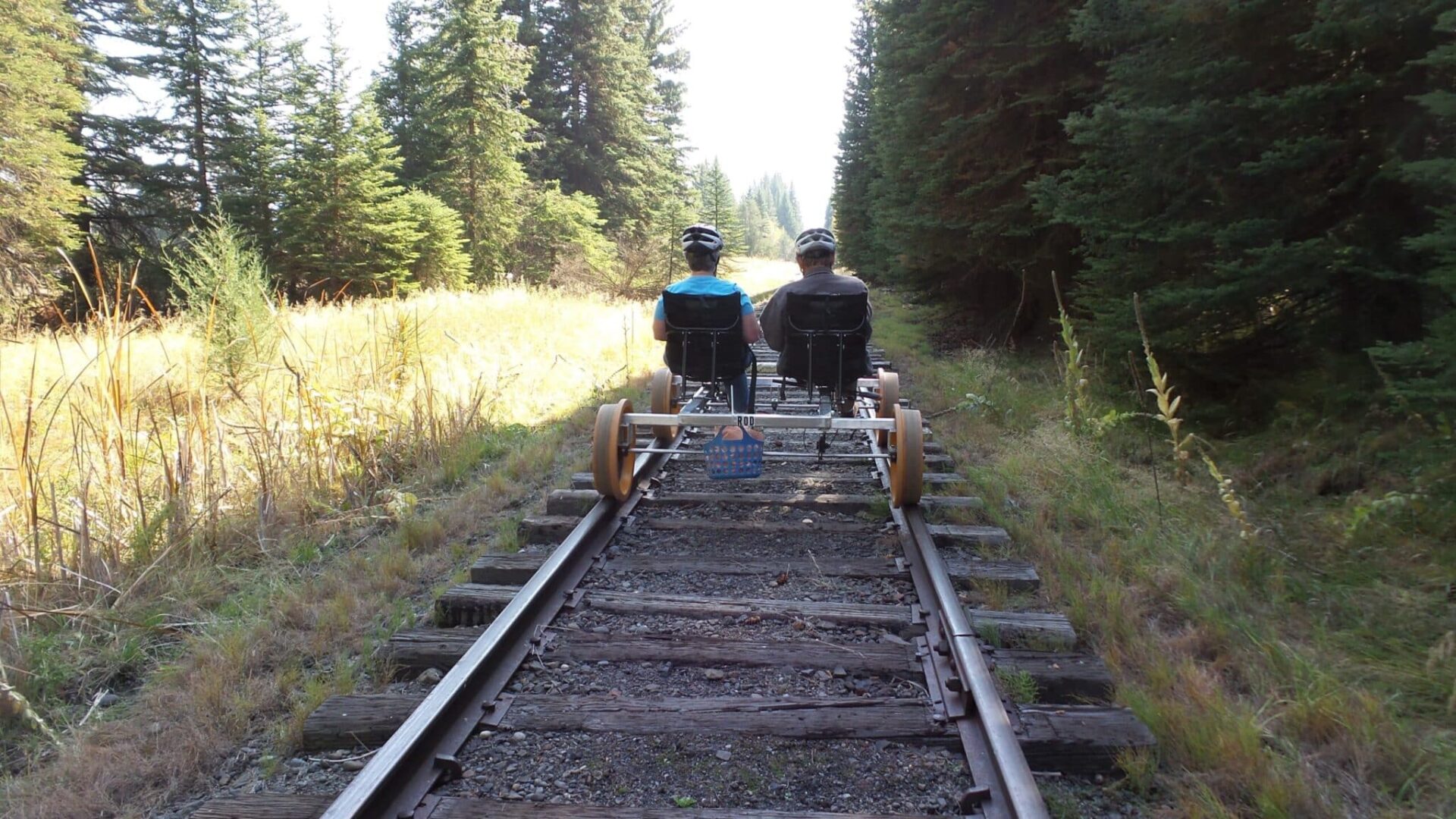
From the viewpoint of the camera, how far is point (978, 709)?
2.34m

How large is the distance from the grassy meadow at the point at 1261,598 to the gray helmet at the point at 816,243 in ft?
5.93

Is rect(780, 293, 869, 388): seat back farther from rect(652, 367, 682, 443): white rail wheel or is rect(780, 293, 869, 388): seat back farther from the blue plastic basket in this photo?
rect(652, 367, 682, 443): white rail wheel

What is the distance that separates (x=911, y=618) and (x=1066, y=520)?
1.65 m

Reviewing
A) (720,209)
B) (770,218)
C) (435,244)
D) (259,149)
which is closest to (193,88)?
(259,149)

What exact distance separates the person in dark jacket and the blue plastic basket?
84 cm

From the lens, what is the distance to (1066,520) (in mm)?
4312

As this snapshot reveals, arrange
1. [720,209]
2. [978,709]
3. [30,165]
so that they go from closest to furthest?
[978,709], [30,165], [720,209]

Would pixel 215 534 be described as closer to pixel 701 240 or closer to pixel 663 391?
pixel 663 391

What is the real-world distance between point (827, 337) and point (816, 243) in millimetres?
627

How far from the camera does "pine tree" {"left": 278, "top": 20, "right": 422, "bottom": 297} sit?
2069 centimetres

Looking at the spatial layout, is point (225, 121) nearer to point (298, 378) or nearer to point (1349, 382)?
point (298, 378)

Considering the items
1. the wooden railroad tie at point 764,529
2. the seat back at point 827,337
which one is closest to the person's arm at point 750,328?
the seat back at point 827,337

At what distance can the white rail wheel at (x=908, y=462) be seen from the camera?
4301 millimetres

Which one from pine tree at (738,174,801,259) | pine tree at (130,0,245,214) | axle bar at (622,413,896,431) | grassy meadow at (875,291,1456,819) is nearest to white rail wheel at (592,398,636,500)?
axle bar at (622,413,896,431)
